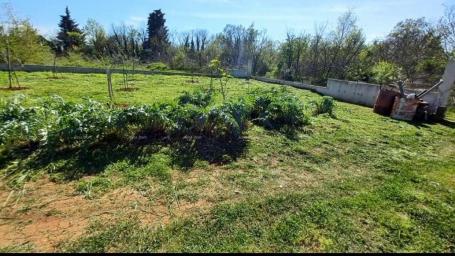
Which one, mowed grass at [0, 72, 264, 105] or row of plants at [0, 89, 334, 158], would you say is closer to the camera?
row of plants at [0, 89, 334, 158]

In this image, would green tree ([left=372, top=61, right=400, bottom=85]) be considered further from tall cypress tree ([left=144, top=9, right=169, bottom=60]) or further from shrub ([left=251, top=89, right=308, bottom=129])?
tall cypress tree ([left=144, top=9, right=169, bottom=60])

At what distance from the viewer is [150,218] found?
2.34 metres

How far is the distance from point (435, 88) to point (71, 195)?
33.4ft

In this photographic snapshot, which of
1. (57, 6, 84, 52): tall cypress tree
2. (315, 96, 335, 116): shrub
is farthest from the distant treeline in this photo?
(315, 96, 335, 116): shrub

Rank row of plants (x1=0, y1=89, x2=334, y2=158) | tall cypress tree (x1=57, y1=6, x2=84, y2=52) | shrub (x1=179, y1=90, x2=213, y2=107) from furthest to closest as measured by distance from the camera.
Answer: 1. tall cypress tree (x1=57, y1=6, x2=84, y2=52)
2. shrub (x1=179, y1=90, x2=213, y2=107)
3. row of plants (x1=0, y1=89, x2=334, y2=158)

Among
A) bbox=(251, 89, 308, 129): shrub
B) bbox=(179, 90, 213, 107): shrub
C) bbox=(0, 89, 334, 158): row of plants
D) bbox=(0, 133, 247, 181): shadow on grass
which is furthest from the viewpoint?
bbox=(251, 89, 308, 129): shrub

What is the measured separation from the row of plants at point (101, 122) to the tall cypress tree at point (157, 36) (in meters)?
28.6

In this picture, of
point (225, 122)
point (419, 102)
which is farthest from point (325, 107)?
point (225, 122)

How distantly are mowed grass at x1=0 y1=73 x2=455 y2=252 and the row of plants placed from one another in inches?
13.6

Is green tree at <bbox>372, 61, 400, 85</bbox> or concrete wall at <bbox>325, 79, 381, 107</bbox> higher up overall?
green tree at <bbox>372, 61, 400, 85</bbox>

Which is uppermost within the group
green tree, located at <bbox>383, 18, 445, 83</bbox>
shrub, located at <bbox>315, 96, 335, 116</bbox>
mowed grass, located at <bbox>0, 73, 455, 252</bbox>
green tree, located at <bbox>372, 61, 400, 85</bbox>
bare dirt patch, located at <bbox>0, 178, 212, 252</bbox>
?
green tree, located at <bbox>383, 18, 445, 83</bbox>

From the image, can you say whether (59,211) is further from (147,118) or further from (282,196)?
(282,196)

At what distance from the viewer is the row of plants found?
11.3 feet

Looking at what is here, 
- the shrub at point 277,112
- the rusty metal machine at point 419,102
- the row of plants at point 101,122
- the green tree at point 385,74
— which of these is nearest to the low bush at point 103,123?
the row of plants at point 101,122
